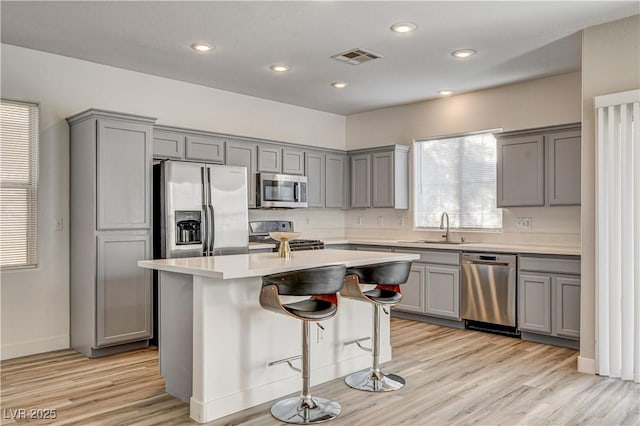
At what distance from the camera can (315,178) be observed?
6.33 m

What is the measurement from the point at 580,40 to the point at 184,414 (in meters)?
4.12

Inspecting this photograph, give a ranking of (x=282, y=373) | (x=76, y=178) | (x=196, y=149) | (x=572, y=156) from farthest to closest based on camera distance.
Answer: (x=196, y=149) → (x=572, y=156) → (x=76, y=178) → (x=282, y=373)

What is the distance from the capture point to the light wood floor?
2.84 meters

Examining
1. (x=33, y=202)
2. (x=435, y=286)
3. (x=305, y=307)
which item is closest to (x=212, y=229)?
(x=33, y=202)

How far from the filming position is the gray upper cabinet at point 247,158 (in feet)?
17.6

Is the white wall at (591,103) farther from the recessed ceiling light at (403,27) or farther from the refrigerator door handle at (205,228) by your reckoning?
the refrigerator door handle at (205,228)

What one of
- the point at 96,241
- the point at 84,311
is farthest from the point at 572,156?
the point at 84,311

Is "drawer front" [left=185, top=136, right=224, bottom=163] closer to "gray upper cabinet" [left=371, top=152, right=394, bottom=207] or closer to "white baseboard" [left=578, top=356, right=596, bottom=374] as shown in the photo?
"gray upper cabinet" [left=371, top=152, right=394, bottom=207]

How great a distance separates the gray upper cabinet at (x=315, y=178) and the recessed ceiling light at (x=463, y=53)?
2.39 metres

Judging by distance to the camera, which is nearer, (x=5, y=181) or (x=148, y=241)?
(x=5, y=181)

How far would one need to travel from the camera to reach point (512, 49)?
4.24 m

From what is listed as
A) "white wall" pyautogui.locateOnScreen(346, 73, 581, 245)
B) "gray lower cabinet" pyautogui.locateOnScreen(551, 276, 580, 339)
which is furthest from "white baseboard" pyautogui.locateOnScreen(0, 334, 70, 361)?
"gray lower cabinet" pyautogui.locateOnScreen(551, 276, 580, 339)

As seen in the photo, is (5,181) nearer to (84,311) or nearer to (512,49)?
(84,311)

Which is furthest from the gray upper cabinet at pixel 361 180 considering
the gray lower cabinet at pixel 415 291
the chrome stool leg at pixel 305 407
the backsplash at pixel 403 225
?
the chrome stool leg at pixel 305 407
